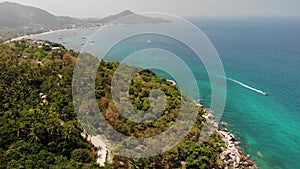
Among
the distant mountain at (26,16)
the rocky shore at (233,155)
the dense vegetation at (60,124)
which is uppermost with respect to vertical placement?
the distant mountain at (26,16)

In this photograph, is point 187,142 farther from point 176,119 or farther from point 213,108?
point 213,108

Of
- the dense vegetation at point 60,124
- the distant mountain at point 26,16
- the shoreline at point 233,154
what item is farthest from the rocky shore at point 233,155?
the distant mountain at point 26,16

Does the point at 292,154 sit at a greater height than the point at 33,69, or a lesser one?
lesser

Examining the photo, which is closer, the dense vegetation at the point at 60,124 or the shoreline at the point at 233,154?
the dense vegetation at the point at 60,124

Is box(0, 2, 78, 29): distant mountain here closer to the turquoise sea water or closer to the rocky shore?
the turquoise sea water

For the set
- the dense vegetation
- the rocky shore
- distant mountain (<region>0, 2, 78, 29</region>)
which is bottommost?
the rocky shore

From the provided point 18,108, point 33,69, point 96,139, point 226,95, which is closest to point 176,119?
point 96,139

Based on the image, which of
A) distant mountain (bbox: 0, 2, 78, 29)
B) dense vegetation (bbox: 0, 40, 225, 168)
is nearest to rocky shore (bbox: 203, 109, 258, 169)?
dense vegetation (bbox: 0, 40, 225, 168)

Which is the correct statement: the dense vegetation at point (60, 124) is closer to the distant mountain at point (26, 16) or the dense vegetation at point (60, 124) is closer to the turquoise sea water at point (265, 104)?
the turquoise sea water at point (265, 104)

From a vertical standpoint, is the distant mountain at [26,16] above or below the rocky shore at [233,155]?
above
